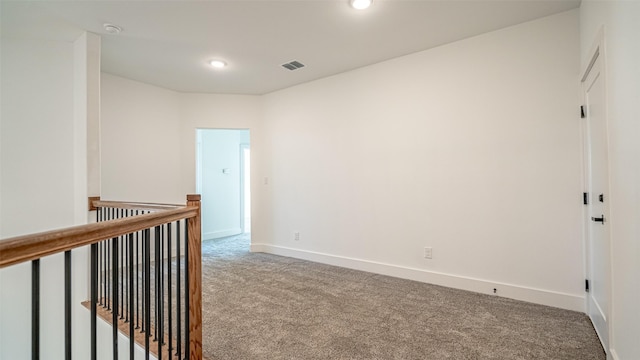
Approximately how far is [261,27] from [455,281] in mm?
3150

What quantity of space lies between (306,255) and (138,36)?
10.7ft

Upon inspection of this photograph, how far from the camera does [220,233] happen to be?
6.21m

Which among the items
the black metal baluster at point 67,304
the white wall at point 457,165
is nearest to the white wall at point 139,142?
the white wall at point 457,165

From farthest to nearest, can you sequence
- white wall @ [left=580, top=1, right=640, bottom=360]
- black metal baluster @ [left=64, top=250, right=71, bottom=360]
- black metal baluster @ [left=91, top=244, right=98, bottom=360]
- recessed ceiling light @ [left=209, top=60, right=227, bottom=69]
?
1. recessed ceiling light @ [left=209, top=60, right=227, bottom=69]
2. white wall @ [left=580, top=1, right=640, bottom=360]
3. black metal baluster @ [left=91, top=244, right=98, bottom=360]
4. black metal baluster @ [left=64, top=250, right=71, bottom=360]

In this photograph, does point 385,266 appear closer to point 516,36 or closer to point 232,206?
point 516,36

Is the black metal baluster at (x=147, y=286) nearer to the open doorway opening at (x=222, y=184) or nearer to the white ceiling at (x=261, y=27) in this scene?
the white ceiling at (x=261, y=27)

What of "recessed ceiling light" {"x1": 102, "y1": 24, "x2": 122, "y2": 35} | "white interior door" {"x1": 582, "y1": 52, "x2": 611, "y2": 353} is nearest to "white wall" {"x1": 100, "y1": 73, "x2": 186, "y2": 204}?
"recessed ceiling light" {"x1": 102, "y1": 24, "x2": 122, "y2": 35}

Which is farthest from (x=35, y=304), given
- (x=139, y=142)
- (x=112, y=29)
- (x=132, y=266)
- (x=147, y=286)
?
(x=139, y=142)

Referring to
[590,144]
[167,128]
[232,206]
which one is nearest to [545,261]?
[590,144]

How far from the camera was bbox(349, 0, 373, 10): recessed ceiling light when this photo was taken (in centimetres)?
242

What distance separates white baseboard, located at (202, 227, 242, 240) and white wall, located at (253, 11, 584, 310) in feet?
7.78

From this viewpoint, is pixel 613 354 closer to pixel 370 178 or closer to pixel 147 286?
pixel 370 178

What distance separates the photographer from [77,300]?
284 cm

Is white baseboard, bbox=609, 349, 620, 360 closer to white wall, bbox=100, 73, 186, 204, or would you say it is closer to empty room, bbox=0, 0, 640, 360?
empty room, bbox=0, 0, 640, 360
